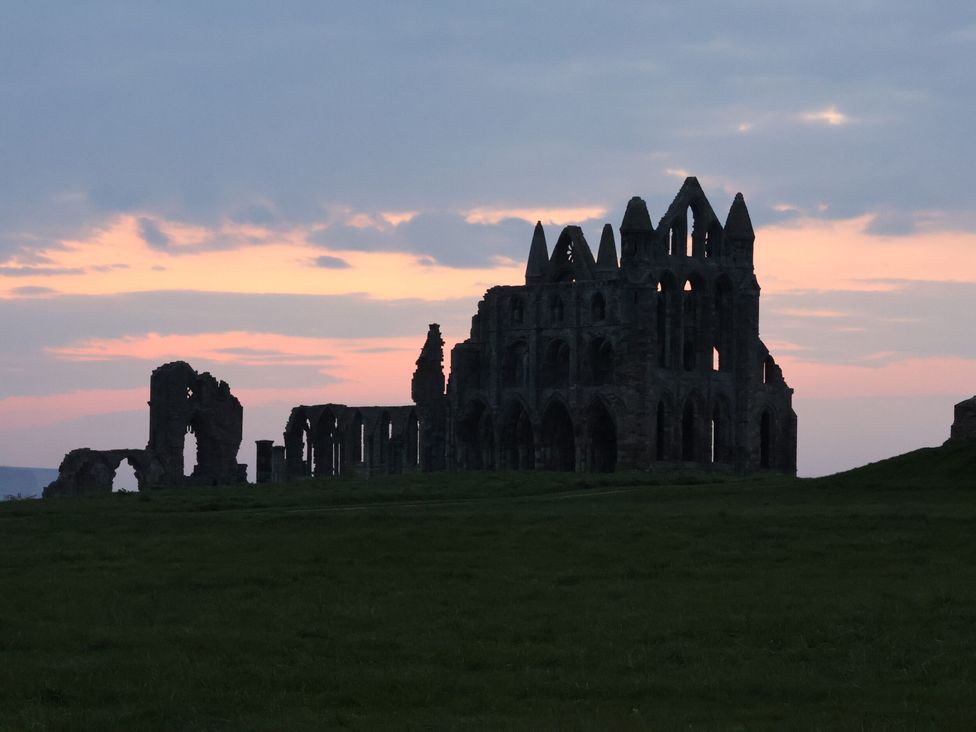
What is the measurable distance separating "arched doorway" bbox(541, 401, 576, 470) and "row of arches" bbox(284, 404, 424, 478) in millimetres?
9930

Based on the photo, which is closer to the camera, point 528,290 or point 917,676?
point 917,676

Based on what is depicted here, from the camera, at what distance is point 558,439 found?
97.3 m

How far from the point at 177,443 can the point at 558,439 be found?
810 inches

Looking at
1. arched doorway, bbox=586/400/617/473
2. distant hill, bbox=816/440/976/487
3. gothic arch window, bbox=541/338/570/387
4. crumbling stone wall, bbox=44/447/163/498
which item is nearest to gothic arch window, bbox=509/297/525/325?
gothic arch window, bbox=541/338/570/387

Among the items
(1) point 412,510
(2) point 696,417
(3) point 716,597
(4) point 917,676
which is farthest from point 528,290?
(4) point 917,676

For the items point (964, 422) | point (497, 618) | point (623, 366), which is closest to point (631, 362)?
point (623, 366)

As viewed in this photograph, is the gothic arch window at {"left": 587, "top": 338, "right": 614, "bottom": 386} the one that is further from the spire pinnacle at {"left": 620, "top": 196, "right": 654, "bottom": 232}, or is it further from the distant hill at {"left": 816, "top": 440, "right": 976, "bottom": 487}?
the distant hill at {"left": 816, "top": 440, "right": 976, "bottom": 487}

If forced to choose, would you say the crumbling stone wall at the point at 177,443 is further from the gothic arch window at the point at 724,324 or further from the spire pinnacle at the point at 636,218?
the gothic arch window at the point at 724,324

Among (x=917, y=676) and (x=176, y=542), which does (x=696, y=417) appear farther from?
(x=917, y=676)

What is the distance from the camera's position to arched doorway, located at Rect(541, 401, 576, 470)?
315ft

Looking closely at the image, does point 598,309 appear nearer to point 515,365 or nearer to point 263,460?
point 515,365

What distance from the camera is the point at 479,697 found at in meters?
20.6

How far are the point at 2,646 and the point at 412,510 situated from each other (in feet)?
66.0

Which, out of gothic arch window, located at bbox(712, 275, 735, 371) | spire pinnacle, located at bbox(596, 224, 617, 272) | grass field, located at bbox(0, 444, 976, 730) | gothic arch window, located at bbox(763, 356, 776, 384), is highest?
spire pinnacle, located at bbox(596, 224, 617, 272)
